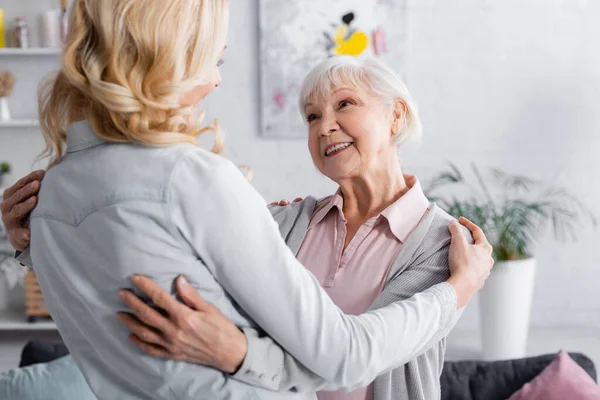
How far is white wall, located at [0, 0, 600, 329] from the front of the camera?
4578 millimetres

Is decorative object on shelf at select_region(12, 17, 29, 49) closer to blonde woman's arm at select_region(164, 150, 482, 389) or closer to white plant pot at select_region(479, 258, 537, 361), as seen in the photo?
white plant pot at select_region(479, 258, 537, 361)

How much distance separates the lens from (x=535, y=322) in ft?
15.6

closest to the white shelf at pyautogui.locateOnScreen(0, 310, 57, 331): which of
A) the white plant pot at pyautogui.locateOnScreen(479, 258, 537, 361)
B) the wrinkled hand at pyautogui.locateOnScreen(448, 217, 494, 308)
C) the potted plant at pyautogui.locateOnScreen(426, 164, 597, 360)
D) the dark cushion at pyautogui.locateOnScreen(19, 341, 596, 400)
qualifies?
the potted plant at pyautogui.locateOnScreen(426, 164, 597, 360)

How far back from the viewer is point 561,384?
236 cm

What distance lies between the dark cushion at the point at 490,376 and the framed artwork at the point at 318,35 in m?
2.42

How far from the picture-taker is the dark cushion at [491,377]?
2463 millimetres

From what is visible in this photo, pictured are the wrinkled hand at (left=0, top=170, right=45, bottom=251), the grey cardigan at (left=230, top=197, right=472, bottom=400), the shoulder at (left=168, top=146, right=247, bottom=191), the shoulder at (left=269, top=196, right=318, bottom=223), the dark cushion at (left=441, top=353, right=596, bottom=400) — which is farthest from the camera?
the dark cushion at (left=441, top=353, right=596, bottom=400)

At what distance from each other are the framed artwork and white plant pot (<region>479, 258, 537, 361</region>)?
1383 millimetres

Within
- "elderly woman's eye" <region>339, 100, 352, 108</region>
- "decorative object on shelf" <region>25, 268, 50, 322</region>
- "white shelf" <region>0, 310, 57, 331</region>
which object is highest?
"elderly woman's eye" <region>339, 100, 352, 108</region>

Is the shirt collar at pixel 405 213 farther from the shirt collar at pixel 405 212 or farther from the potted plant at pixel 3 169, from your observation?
the potted plant at pixel 3 169

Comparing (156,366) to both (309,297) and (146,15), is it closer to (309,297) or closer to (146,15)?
(309,297)

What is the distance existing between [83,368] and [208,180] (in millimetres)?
390

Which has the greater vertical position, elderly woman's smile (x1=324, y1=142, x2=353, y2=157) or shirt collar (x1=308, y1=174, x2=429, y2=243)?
elderly woman's smile (x1=324, y1=142, x2=353, y2=157)

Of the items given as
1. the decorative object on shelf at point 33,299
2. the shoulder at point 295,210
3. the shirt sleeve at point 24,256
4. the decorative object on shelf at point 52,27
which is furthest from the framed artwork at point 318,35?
the shirt sleeve at point 24,256
